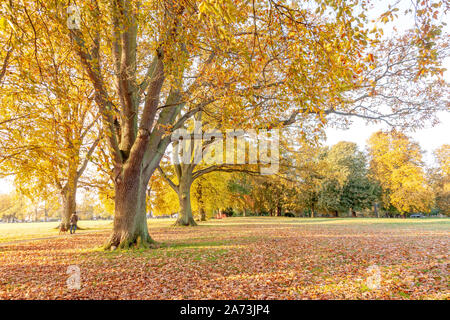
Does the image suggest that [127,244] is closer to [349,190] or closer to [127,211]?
[127,211]

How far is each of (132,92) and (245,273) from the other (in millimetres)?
7129

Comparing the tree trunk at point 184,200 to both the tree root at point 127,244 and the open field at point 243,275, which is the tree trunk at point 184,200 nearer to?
the tree root at point 127,244

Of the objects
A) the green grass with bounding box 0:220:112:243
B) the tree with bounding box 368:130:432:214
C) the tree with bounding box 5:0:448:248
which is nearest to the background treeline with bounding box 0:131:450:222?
the tree with bounding box 368:130:432:214

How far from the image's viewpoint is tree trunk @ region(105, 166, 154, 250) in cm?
927

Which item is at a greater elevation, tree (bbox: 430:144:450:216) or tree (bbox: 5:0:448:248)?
tree (bbox: 5:0:448:248)

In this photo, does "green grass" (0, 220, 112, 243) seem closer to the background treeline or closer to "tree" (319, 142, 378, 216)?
the background treeline

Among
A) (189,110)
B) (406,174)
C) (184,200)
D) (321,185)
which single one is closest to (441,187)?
(406,174)

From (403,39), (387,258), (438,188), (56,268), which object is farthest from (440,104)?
(438,188)

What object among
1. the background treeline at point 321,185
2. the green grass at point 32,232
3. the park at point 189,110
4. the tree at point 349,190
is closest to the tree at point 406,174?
the background treeline at point 321,185

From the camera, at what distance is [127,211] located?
9.31 metres

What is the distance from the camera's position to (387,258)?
6.73 meters

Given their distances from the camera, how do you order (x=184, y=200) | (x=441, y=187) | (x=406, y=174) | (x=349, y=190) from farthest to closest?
(x=441, y=187) → (x=349, y=190) → (x=406, y=174) → (x=184, y=200)

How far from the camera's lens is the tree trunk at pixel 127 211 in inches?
365
